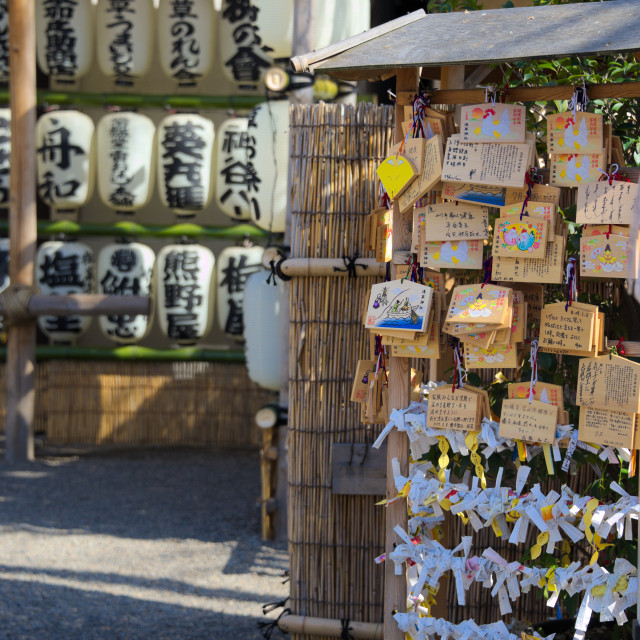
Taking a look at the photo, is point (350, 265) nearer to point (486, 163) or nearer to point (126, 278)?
point (486, 163)

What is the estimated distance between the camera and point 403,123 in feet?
9.98

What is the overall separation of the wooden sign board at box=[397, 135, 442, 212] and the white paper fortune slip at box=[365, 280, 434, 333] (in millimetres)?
277

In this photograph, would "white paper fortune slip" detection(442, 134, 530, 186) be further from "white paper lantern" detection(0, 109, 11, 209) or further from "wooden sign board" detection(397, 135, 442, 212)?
"white paper lantern" detection(0, 109, 11, 209)

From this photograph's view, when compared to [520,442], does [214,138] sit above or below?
above

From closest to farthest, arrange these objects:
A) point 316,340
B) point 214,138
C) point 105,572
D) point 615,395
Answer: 1. point 615,395
2. point 316,340
3. point 105,572
4. point 214,138

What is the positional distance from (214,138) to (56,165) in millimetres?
1421

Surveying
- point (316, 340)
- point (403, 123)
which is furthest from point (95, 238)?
point (403, 123)

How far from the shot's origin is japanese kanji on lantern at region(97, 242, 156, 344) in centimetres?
808

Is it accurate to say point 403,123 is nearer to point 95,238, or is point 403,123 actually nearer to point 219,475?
point 219,475

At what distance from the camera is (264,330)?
18.9 ft

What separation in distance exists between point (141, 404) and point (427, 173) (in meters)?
6.03

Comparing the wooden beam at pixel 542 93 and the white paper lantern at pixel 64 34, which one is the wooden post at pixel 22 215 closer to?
the white paper lantern at pixel 64 34

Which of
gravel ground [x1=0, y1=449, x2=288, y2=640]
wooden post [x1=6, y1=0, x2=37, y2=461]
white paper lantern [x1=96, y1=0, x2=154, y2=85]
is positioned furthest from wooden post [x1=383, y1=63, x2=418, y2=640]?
white paper lantern [x1=96, y1=0, x2=154, y2=85]

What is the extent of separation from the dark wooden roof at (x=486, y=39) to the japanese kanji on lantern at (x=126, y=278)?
5.33 metres
